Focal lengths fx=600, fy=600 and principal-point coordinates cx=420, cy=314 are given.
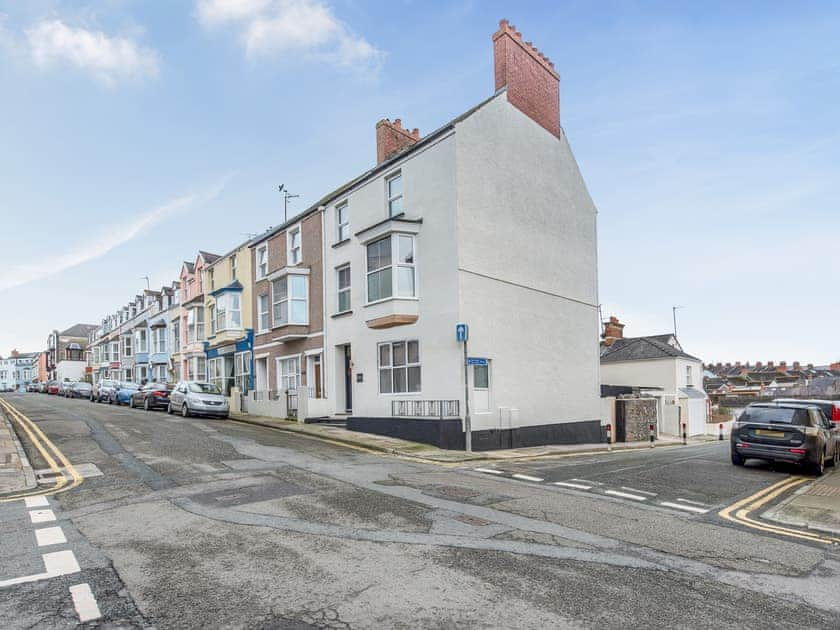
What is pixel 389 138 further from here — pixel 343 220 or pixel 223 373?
pixel 223 373

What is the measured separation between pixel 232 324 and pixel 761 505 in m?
26.7

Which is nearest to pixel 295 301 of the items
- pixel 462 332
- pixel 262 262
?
pixel 262 262

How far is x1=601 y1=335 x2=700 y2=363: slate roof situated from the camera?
1630 inches

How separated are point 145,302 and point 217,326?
29.8 meters

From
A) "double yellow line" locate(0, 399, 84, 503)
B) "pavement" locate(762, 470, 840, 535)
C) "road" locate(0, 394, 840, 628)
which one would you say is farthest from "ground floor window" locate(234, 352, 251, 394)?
"pavement" locate(762, 470, 840, 535)

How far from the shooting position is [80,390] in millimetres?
48531

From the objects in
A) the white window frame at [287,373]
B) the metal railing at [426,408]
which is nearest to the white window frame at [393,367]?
the metal railing at [426,408]

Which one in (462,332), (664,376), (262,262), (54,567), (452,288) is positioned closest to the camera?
(54,567)

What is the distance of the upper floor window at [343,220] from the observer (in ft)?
78.2

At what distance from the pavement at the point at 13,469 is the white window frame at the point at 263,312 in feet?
44.0

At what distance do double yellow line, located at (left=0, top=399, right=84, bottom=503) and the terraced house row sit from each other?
902 cm

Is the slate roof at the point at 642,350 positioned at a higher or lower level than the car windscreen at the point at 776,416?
higher

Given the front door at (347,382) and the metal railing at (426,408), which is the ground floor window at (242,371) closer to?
the front door at (347,382)

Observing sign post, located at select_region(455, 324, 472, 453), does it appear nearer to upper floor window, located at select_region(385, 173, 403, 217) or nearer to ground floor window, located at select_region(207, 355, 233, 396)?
upper floor window, located at select_region(385, 173, 403, 217)
